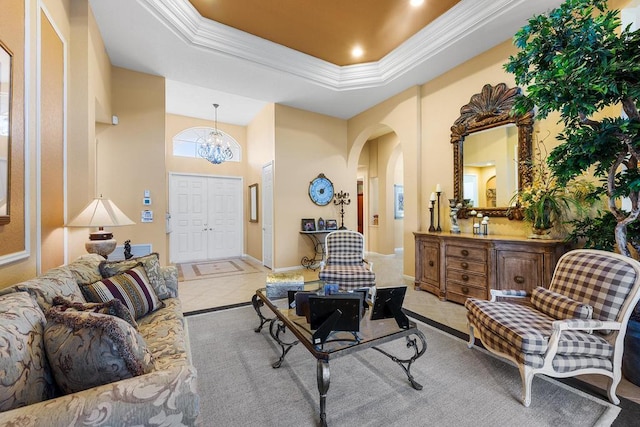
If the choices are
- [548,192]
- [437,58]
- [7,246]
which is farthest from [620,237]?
[7,246]

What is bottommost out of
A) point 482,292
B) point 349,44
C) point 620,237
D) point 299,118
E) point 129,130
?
point 482,292

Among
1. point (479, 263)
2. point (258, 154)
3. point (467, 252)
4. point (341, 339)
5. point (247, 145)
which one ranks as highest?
point (247, 145)

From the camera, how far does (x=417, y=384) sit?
183 cm

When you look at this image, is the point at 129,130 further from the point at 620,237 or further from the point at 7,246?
the point at 620,237

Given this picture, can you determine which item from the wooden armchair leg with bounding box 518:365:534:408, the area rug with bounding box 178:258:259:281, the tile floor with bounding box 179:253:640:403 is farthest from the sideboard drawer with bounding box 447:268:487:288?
the area rug with bounding box 178:258:259:281

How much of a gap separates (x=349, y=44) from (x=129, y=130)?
11.4ft

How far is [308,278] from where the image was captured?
15.4ft

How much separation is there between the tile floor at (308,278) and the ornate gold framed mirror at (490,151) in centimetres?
135

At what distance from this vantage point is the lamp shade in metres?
2.39

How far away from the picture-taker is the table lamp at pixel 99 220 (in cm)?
240

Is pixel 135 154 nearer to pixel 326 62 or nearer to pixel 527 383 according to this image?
pixel 326 62

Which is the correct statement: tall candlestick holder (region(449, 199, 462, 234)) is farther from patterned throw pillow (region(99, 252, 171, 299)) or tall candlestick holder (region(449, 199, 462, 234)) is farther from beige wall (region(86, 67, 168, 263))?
beige wall (region(86, 67, 168, 263))

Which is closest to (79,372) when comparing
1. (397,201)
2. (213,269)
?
(213,269)

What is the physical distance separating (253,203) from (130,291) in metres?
4.73
